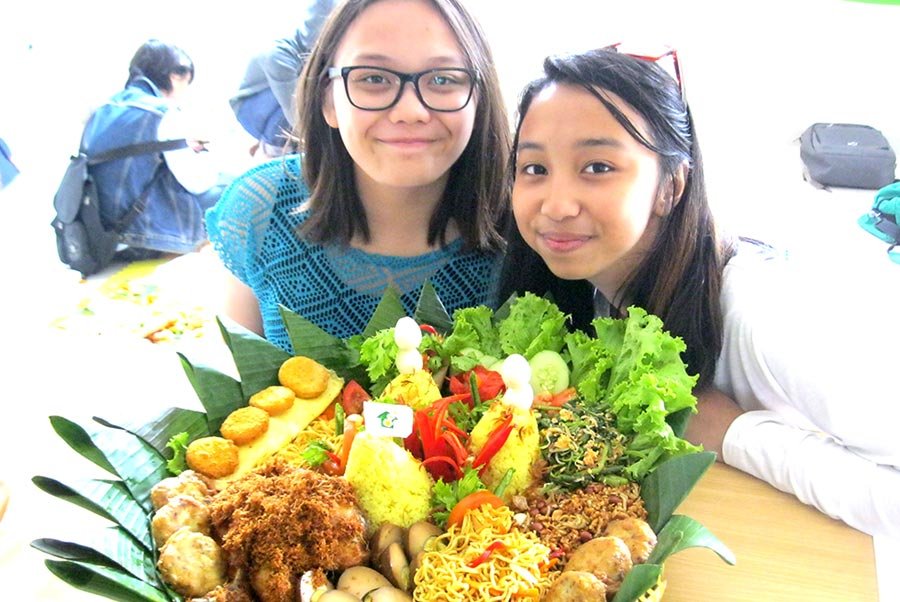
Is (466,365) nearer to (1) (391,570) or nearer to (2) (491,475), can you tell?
(2) (491,475)

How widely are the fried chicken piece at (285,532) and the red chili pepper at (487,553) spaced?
17cm

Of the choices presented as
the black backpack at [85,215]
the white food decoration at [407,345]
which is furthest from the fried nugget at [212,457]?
the black backpack at [85,215]

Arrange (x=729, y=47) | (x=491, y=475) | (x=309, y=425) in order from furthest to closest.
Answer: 1. (x=729, y=47)
2. (x=309, y=425)
3. (x=491, y=475)

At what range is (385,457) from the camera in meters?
1.07

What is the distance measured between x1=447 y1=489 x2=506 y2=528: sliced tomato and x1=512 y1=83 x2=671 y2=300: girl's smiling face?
1.67 ft

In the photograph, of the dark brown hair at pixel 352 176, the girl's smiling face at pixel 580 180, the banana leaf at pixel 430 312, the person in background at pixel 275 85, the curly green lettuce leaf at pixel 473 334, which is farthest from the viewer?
the person in background at pixel 275 85

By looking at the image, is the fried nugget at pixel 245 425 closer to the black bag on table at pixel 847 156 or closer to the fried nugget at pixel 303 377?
the fried nugget at pixel 303 377

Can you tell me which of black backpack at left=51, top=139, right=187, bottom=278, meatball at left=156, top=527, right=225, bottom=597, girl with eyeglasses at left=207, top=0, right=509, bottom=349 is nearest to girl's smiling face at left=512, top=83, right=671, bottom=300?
girl with eyeglasses at left=207, top=0, right=509, bottom=349

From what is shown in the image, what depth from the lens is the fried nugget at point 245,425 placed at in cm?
123

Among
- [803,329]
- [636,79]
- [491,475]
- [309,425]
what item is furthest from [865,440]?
[309,425]

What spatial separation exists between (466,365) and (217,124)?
4.12 metres

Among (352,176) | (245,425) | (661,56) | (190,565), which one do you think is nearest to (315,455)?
(245,425)

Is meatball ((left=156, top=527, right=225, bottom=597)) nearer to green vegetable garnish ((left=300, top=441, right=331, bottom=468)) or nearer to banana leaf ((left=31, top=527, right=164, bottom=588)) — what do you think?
banana leaf ((left=31, top=527, right=164, bottom=588))

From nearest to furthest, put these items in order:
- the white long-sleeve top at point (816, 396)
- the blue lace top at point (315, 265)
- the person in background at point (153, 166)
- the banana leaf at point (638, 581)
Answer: the banana leaf at point (638, 581), the white long-sleeve top at point (816, 396), the blue lace top at point (315, 265), the person in background at point (153, 166)
